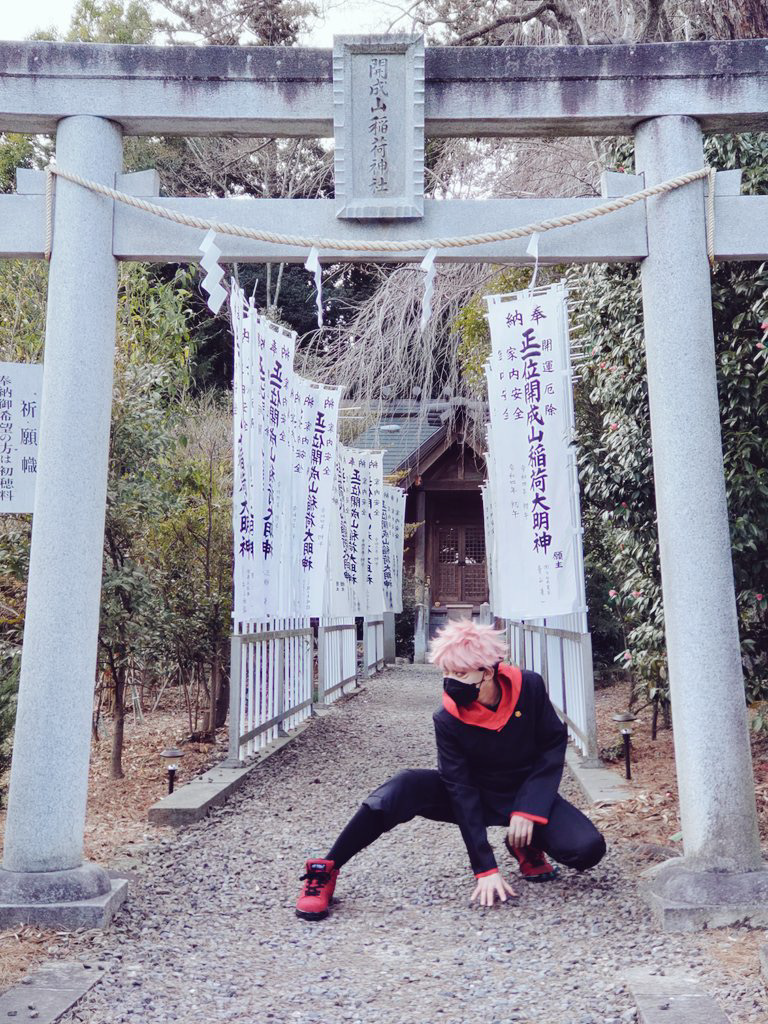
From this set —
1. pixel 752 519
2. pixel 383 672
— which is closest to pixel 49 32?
pixel 383 672

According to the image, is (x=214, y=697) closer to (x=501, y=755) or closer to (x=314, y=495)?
(x=314, y=495)

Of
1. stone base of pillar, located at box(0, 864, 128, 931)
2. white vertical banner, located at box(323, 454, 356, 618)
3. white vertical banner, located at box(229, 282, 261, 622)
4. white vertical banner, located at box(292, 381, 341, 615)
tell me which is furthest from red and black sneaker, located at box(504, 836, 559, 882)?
white vertical banner, located at box(323, 454, 356, 618)

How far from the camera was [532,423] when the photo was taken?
593cm

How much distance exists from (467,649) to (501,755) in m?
0.57

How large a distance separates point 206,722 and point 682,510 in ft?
18.7

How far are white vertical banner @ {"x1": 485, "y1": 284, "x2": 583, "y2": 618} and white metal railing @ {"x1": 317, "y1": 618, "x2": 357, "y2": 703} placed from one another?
4.63 metres

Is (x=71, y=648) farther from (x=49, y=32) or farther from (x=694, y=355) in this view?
(x=49, y=32)

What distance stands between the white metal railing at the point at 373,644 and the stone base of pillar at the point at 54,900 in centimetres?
1034

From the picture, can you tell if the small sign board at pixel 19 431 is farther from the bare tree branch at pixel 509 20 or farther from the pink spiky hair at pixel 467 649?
Result: the bare tree branch at pixel 509 20

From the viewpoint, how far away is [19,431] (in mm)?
4582

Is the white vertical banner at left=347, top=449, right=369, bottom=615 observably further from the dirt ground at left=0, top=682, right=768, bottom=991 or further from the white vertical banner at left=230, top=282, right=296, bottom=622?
the white vertical banner at left=230, top=282, right=296, bottom=622

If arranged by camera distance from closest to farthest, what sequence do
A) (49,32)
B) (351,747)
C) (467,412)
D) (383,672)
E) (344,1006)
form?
(344,1006), (351,747), (467,412), (383,672), (49,32)

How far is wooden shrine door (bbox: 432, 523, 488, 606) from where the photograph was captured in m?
19.2

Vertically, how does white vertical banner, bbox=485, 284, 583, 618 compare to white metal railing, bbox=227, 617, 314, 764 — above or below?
above
